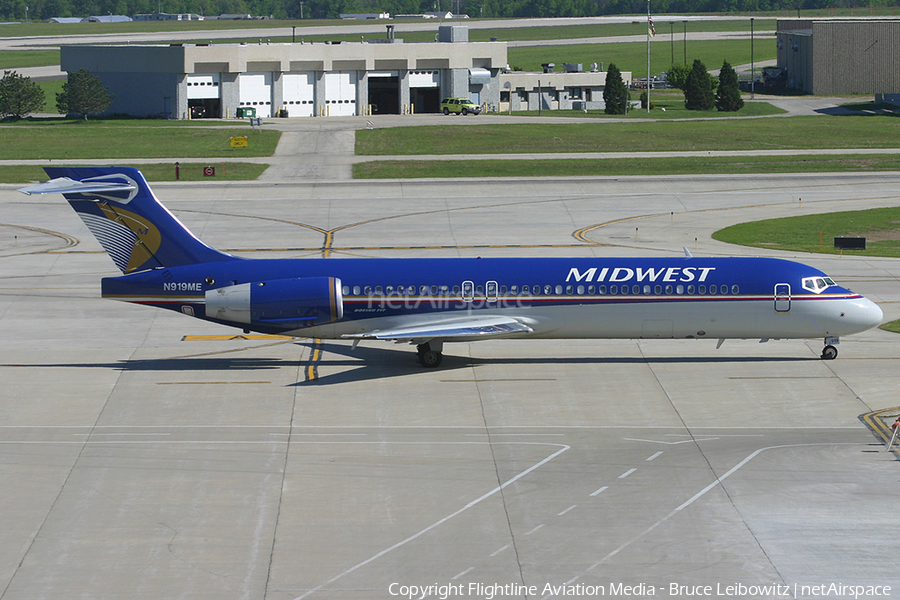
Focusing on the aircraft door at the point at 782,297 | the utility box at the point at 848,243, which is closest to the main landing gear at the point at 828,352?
the aircraft door at the point at 782,297

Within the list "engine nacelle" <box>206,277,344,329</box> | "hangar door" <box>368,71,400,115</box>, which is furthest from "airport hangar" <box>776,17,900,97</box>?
"engine nacelle" <box>206,277,344,329</box>

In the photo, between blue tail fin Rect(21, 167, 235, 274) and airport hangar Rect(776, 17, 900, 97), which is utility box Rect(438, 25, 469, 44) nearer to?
airport hangar Rect(776, 17, 900, 97)

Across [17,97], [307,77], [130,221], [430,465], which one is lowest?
[430,465]

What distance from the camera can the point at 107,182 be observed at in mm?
34312

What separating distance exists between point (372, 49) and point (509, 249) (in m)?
83.5

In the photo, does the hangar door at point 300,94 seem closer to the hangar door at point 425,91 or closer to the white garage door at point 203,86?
the white garage door at point 203,86

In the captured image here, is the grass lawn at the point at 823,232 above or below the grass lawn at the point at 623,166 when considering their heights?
below

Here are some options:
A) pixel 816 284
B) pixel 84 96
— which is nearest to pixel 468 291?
pixel 816 284

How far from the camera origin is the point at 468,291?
34.4 metres

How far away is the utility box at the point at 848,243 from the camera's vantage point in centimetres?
5544

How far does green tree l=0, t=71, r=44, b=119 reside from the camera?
124062mm

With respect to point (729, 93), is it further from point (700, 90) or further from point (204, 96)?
point (204, 96)

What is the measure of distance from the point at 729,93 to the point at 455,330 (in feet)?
358

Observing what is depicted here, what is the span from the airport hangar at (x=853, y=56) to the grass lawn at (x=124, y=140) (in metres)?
81.0
